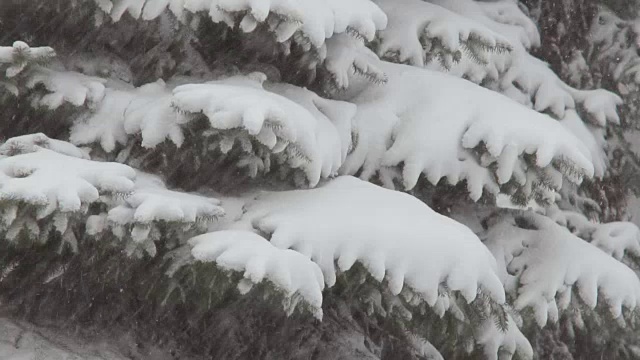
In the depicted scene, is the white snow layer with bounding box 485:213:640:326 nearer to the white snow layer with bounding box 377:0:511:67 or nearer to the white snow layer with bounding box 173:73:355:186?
the white snow layer with bounding box 377:0:511:67

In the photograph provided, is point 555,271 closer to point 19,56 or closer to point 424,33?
point 424,33

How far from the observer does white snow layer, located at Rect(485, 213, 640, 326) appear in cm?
353

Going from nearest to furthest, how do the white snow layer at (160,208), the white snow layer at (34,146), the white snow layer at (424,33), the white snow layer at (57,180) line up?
the white snow layer at (57,180) → the white snow layer at (160,208) → the white snow layer at (34,146) → the white snow layer at (424,33)

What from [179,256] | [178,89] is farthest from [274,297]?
[178,89]

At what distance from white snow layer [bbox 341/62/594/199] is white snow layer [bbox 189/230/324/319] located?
0.91m

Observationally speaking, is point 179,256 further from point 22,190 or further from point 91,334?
point 91,334

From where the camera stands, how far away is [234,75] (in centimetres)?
336

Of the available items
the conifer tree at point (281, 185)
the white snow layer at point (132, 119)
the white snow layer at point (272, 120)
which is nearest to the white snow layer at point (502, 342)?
the conifer tree at point (281, 185)

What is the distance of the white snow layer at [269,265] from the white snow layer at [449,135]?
35.7 inches

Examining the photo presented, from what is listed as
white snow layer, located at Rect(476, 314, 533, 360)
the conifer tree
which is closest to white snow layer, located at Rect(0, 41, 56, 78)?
the conifer tree

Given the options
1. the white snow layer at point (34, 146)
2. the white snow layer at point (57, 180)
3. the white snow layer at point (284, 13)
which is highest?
the white snow layer at point (284, 13)

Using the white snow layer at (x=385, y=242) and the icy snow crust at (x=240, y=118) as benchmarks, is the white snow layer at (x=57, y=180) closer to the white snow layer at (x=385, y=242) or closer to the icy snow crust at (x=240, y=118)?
the icy snow crust at (x=240, y=118)

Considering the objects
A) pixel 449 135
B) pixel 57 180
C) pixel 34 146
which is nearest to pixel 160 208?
pixel 57 180

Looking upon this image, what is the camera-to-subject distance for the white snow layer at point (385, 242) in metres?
2.74
